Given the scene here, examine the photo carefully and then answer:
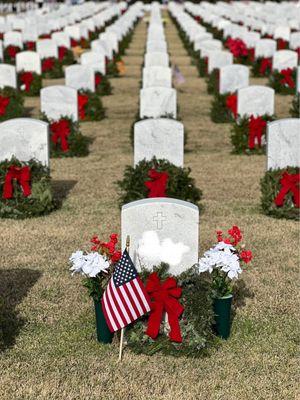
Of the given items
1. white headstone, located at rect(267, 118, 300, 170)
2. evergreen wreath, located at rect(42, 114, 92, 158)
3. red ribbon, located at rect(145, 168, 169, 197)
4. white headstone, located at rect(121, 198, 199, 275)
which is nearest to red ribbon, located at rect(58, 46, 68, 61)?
evergreen wreath, located at rect(42, 114, 92, 158)

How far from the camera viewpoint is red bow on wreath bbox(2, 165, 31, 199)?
9797mm

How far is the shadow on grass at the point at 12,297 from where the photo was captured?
20.9 feet

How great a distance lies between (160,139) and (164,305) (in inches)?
179

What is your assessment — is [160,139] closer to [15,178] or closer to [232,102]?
[15,178]

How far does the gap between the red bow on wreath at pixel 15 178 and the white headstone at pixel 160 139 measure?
64.1 inches

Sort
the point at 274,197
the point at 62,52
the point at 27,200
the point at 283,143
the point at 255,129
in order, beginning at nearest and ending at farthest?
the point at 274,197
the point at 27,200
the point at 283,143
the point at 255,129
the point at 62,52

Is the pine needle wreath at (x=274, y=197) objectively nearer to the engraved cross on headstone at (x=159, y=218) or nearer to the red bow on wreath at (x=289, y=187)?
the red bow on wreath at (x=289, y=187)

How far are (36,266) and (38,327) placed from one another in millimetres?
1555

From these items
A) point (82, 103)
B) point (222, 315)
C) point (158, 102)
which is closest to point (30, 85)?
point (82, 103)

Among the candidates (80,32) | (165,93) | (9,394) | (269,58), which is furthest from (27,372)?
(80,32)

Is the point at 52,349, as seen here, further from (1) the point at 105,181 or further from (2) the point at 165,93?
(2) the point at 165,93

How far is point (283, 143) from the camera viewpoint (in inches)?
400

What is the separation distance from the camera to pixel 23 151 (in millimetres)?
10297

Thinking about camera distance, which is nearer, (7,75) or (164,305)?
(164,305)
